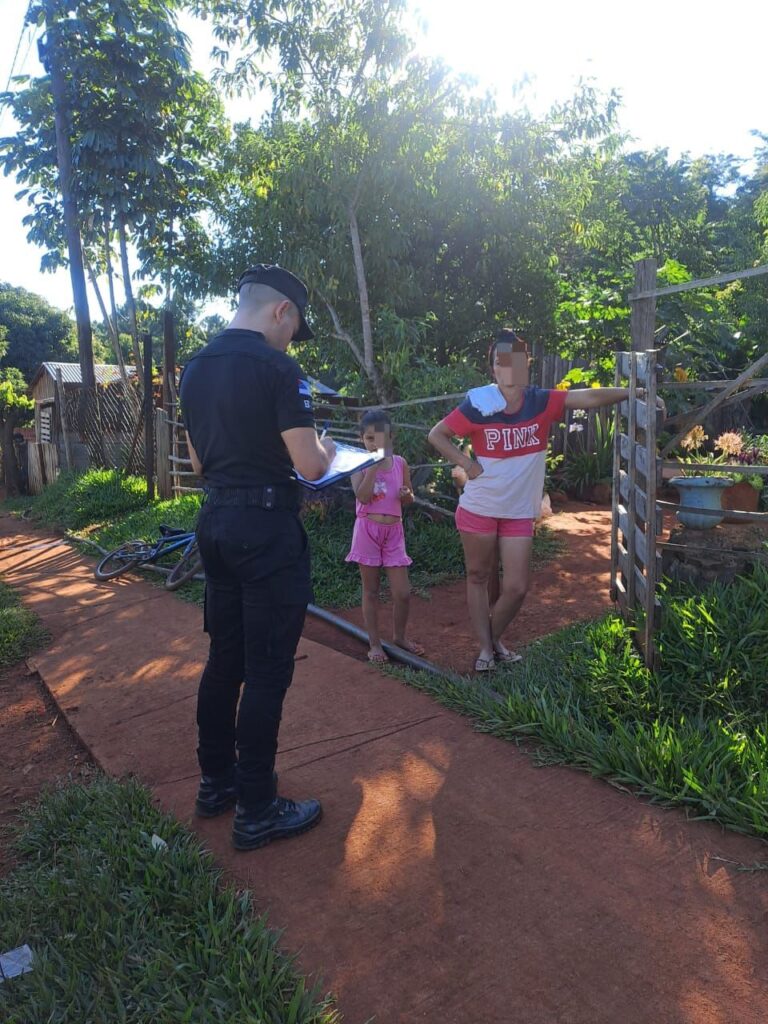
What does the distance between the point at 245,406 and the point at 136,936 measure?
1505 mm

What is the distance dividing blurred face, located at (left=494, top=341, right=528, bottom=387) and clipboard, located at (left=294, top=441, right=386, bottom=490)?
133cm

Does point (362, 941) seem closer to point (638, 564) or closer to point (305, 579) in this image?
point (305, 579)

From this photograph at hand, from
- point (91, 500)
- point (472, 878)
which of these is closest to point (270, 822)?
point (472, 878)

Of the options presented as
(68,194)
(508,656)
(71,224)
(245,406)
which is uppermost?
(68,194)

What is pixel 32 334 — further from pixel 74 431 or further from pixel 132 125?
pixel 132 125

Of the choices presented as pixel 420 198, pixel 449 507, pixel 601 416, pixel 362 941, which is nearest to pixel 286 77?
pixel 420 198

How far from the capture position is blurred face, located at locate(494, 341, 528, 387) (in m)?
3.96

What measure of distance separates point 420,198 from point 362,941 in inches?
285

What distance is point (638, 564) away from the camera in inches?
166

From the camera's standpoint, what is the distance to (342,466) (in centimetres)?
269

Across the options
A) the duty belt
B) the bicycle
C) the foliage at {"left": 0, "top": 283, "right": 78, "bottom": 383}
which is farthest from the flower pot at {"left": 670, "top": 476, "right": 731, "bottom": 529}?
the foliage at {"left": 0, "top": 283, "right": 78, "bottom": 383}

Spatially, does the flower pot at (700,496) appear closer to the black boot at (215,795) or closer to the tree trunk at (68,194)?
the black boot at (215,795)

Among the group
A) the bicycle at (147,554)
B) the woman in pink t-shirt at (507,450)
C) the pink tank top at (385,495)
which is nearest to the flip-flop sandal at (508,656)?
the woman in pink t-shirt at (507,450)

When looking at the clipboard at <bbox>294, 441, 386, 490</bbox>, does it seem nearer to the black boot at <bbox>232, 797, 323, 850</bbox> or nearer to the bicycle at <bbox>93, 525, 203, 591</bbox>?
the black boot at <bbox>232, 797, 323, 850</bbox>
